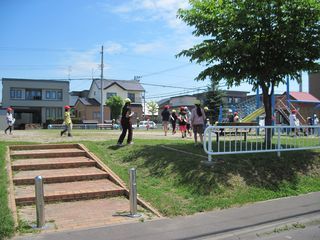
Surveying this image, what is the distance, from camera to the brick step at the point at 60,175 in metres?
9.51

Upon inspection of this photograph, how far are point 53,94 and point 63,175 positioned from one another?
52.6 m

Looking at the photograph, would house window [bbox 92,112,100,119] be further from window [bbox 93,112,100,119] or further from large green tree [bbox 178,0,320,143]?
large green tree [bbox 178,0,320,143]

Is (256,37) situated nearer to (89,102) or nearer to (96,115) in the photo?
(96,115)

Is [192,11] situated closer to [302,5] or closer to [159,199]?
[302,5]

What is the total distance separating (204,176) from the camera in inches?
378

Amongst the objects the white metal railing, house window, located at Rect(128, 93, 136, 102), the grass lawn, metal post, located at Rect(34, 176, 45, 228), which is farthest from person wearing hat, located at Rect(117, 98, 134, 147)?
house window, located at Rect(128, 93, 136, 102)

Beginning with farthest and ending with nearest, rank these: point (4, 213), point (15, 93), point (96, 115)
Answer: point (96, 115), point (15, 93), point (4, 213)

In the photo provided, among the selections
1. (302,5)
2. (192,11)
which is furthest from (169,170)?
(302,5)

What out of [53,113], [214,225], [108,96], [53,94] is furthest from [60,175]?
[108,96]

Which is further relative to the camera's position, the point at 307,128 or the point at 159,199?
the point at 307,128

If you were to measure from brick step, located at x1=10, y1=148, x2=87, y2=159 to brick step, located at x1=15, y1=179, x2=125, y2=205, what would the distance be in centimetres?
225

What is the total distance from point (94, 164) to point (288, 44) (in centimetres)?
677

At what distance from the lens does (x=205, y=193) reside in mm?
8969

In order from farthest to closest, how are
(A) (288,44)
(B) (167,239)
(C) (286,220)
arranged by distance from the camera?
(A) (288,44)
(C) (286,220)
(B) (167,239)
